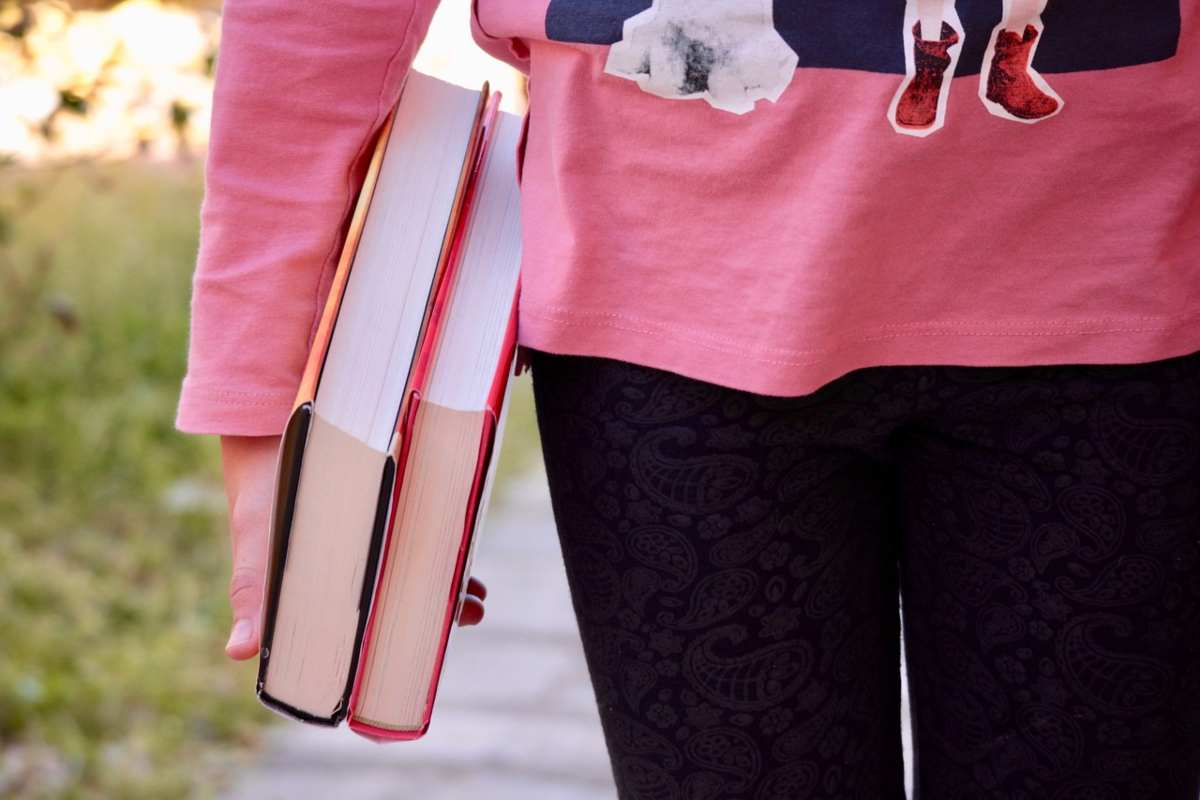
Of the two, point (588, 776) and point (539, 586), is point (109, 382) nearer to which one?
point (539, 586)

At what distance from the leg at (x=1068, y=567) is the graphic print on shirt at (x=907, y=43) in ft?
0.58

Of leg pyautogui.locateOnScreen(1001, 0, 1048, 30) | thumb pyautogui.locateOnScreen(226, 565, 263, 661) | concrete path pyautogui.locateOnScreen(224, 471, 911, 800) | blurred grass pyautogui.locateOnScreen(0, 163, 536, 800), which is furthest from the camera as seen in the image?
blurred grass pyautogui.locateOnScreen(0, 163, 536, 800)

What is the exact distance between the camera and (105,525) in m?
3.12

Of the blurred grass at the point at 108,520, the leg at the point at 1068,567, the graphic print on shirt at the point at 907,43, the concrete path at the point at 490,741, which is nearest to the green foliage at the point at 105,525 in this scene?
the blurred grass at the point at 108,520

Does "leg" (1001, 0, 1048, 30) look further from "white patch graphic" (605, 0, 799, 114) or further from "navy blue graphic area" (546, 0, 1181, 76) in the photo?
"white patch graphic" (605, 0, 799, 114)

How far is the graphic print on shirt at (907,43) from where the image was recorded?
77 cm

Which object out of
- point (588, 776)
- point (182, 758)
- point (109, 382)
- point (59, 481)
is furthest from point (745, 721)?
point (109, 382)

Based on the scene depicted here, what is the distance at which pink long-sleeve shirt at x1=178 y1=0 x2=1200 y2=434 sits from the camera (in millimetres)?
776

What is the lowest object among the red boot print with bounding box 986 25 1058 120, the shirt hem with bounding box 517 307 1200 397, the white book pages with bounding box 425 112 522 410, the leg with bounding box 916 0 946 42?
the white book pages with bounding box 425 112 522 410

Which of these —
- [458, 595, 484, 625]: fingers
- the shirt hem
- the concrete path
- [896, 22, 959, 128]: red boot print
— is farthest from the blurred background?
[896, 22, 959, 128]: red boot print

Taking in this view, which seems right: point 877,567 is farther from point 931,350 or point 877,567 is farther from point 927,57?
point 927,57

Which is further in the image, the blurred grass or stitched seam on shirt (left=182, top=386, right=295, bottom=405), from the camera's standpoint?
the blurred grass

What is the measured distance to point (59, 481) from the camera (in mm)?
3273

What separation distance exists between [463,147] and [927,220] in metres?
0.31
